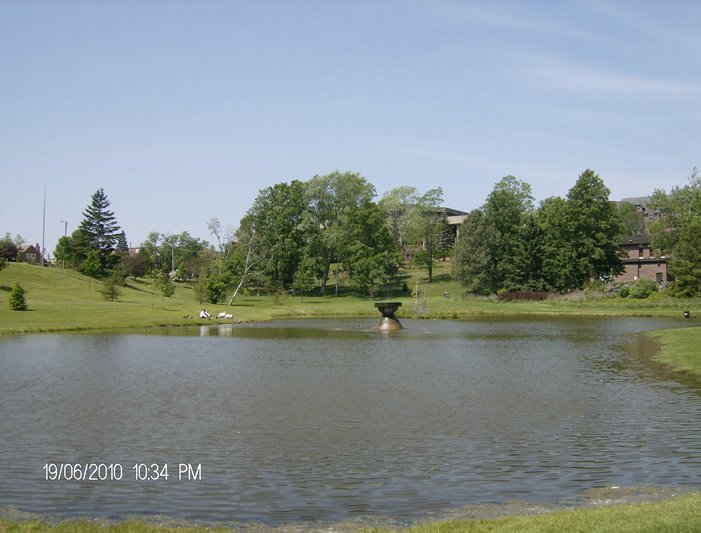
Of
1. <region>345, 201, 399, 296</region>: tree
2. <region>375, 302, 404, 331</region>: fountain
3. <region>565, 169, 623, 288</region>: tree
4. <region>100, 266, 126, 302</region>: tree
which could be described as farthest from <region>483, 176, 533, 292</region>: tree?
<region>100, 266, 126, 302</region>: tree

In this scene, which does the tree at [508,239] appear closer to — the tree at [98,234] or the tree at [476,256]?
the tree at [476,256]

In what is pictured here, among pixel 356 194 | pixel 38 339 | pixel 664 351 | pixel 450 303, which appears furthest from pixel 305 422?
pixel 356 194

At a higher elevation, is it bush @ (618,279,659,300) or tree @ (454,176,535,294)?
tree @ (454,176,535,294)

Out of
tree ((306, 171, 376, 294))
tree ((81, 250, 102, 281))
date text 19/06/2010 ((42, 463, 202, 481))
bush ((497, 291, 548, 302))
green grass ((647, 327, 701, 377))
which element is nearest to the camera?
date text 19/06/2010 ((42, 463, 202, 481))

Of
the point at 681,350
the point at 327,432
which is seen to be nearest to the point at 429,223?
the point at 681,350

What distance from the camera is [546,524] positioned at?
9289 mm

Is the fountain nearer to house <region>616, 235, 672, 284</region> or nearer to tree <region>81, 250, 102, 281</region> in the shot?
house <region>616, 235, 672, 284</region>

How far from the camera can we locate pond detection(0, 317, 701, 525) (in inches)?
472

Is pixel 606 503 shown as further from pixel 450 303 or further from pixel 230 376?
pixel 450 303

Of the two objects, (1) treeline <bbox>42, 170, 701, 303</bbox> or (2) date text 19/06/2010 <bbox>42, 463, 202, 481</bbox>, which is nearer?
(2) date text 19/06/2010 <bbox>42, 463, 202, 481</bbox>

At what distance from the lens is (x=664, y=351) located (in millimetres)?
32469

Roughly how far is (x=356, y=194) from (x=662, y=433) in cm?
9914

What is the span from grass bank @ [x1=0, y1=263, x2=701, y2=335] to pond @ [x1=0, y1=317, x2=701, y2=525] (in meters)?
21.4

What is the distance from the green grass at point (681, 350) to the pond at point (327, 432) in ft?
3.77
